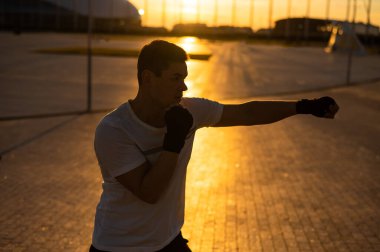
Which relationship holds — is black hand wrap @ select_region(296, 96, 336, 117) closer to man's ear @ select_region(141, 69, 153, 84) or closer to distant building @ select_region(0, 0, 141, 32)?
man's ear @ select_region(141, 69, 153, 84)

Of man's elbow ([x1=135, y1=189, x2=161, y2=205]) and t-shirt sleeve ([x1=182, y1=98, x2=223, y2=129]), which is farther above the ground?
t-shirt sleeve ([x1=182, y1=98, x2=223, y2=129])

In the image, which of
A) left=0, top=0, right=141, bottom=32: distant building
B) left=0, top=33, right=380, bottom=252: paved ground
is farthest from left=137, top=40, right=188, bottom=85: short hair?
left=0, top=0, right=141, bottom=32: distant building

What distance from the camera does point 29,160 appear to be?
28.8 ft

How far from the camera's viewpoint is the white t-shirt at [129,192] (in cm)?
237

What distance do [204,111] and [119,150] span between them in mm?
566

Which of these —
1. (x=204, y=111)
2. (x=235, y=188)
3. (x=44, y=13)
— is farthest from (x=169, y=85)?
(x=44, y=13)

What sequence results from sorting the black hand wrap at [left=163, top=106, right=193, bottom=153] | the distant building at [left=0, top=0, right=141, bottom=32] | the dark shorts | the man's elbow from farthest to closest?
the distant building at [left=0, top=0, right=141, bottom=32] < the dark shorts < the man's elbow < the black hand wrap at [left=163, top=106, right=193, bottom=153]

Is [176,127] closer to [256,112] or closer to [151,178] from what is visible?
[151,178]

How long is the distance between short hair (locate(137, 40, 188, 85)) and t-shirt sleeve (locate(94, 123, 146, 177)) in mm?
289

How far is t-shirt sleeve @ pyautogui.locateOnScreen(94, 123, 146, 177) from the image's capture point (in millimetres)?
2357

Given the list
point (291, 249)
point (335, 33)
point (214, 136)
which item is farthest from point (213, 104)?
point (335, 33)

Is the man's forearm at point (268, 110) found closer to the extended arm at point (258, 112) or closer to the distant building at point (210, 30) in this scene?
the extended arm at point (258, 112)

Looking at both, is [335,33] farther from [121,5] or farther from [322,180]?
[121,5]

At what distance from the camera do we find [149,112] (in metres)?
2.41
